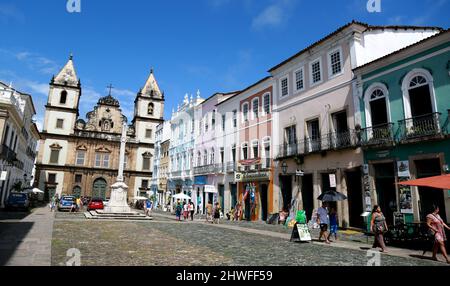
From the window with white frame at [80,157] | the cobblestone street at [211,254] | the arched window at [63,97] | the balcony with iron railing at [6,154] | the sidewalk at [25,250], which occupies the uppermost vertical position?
the arched window at [63,97]

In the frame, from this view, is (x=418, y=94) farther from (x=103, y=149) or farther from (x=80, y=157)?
(x=80, y=157)

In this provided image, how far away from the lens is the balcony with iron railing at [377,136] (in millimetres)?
16072

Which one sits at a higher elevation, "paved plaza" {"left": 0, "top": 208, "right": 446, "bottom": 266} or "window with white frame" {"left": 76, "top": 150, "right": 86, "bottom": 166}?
"window with white frame" {"left": 76, "top": 150, "right": 86, "bottom": 166}

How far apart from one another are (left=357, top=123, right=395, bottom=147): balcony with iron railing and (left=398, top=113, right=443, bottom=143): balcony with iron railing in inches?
18.6

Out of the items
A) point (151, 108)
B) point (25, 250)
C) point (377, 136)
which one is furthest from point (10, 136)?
point (151, 108)

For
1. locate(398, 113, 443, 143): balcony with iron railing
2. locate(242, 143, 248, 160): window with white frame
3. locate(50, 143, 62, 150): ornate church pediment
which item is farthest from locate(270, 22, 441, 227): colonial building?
locate(50, 143, 62, 150): ornate church pediment

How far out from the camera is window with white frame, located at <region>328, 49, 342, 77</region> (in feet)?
65.2

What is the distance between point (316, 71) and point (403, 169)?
30.3 feet

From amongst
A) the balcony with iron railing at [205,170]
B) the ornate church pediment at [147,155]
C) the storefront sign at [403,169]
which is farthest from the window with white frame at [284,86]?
the ornate church pediment at [147,155]

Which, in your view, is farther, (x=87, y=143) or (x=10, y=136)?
(x=87, y=143)

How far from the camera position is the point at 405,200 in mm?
15117

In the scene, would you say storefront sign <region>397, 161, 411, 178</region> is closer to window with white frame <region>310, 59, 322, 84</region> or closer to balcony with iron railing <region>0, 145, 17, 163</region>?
window with white frame <region>310, 59, 322, 84</region>

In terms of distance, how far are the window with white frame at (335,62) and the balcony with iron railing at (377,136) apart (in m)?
4.64

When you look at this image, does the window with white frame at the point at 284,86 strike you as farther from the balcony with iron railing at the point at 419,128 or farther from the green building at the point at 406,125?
the balcony with iron railing at the point at 419,128
